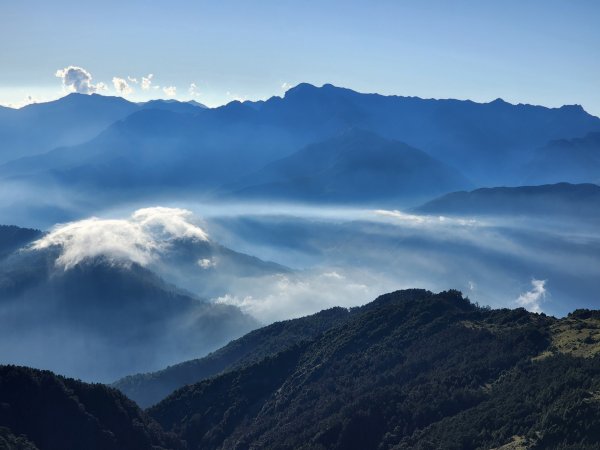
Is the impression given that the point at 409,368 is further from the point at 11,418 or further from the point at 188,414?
the point at 11,418

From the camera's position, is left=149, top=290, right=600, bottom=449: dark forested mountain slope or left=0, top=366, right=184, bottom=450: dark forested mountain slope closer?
left=149, top=290, right=600, bottom=449: dark forested mountain slope

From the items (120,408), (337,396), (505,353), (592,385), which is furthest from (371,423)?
(120,408)

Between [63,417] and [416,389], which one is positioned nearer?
[63,417]

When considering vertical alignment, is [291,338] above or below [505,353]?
above

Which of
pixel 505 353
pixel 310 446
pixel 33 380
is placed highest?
pixel 33 380
